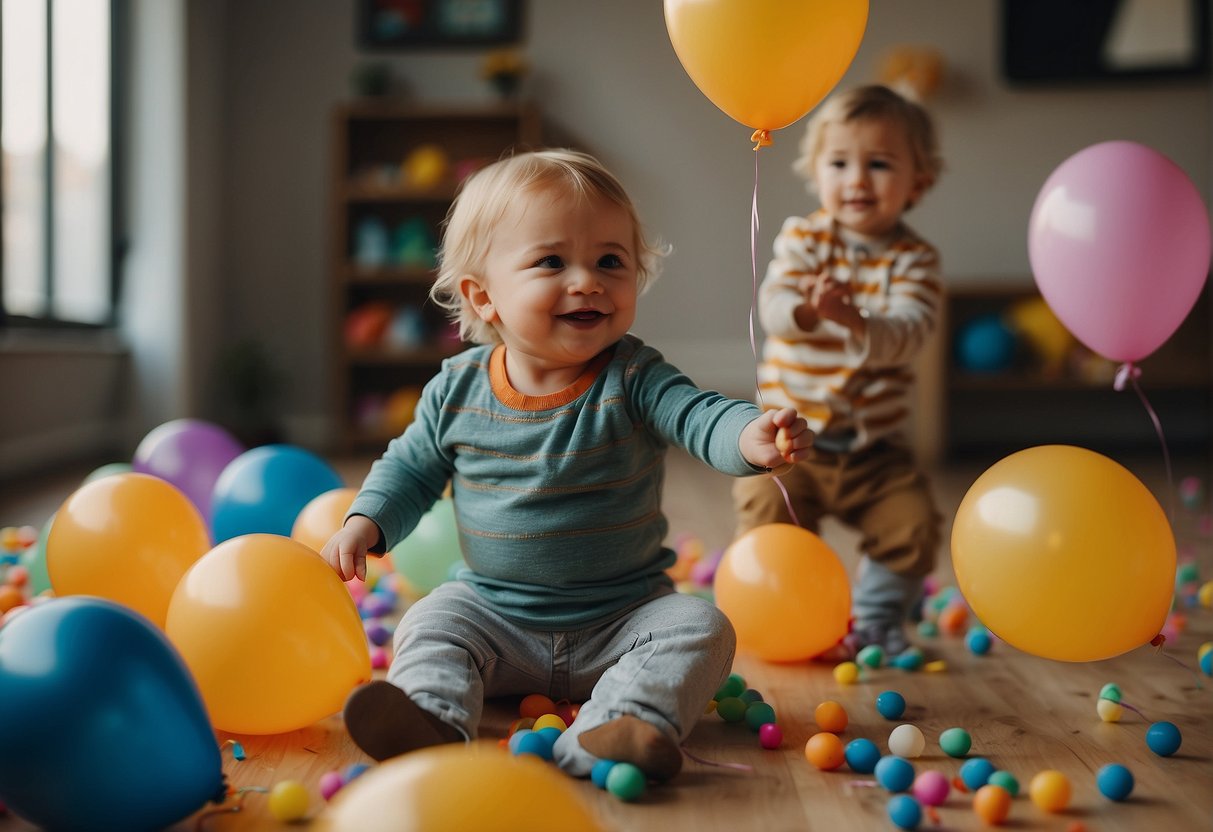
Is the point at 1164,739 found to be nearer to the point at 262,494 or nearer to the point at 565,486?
the point at 565,486

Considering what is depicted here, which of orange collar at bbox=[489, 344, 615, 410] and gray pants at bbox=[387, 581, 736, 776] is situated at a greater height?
orange collar at bbox=[489, 344, 615, 410]

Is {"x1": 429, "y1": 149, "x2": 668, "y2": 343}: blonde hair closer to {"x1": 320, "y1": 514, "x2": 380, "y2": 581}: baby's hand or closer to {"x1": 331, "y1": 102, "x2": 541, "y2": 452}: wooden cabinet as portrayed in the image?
{"x1": 320, "y1": 514, "x2": 380, "y2": 581}: baby's hand

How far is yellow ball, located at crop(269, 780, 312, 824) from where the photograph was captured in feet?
3.38

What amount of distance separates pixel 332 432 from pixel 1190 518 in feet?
9.98

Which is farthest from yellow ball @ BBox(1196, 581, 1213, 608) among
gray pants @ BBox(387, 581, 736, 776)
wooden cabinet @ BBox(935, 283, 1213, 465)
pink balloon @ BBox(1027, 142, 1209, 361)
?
wooden cabinet @ BBox(935, 283, 1213, 465)

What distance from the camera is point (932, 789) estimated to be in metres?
1.06

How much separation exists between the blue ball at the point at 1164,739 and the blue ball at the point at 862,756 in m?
0.30

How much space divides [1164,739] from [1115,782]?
160 mm

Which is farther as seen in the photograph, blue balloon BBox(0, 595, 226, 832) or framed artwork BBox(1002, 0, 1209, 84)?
framed artwork BBox(1002, 0, 1209, 84)

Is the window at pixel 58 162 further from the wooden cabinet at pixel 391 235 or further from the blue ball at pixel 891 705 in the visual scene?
the blue ball at pixel 891 705

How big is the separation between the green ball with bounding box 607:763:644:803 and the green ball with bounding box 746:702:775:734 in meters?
0.25

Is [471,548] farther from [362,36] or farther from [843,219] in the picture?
[362,36]

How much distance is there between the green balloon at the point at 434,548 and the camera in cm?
184

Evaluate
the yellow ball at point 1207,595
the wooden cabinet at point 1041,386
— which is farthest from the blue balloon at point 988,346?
the yellow ball at point 1207,595
